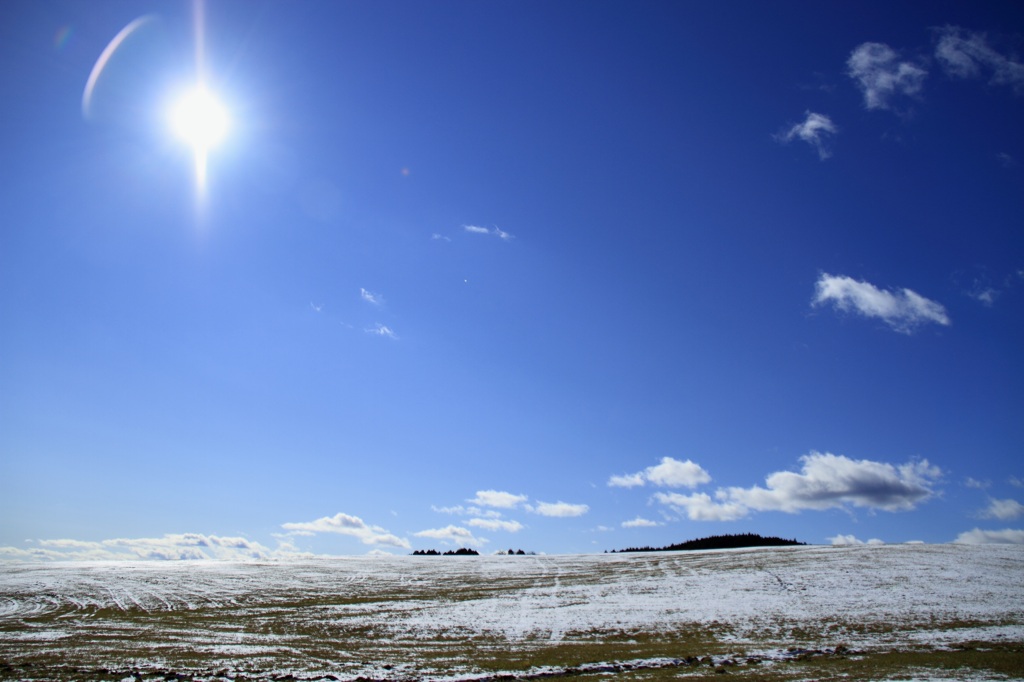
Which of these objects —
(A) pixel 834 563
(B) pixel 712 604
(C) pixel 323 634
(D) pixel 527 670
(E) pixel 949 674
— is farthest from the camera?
(A) pixel 834 563

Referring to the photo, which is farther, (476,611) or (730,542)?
(730,542)

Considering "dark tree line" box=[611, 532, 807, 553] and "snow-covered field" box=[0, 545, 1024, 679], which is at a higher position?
"dark tree line" box=[611, 532, 807, 553]

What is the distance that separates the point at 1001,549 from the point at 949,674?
36.2 metres

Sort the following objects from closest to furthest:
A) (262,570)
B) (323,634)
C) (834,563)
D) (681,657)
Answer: (681,657) < (323,634) < (834,563) < (262,570)

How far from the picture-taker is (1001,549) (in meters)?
45.0

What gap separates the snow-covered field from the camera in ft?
69.3

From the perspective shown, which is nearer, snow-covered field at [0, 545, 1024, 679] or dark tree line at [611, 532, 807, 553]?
snow-covered field at [0, 545, 1024, 679]

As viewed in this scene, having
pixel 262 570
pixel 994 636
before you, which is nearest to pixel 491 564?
pixel 262 570

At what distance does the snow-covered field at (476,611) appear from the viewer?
21125 millimetres

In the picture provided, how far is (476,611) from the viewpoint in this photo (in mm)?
29031

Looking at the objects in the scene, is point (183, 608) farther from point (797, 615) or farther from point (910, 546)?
point (910, 546)

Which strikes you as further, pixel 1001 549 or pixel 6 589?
pixel 1001 549

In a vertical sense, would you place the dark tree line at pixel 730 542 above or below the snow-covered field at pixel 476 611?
above

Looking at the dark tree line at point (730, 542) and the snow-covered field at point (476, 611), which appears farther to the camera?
the dark tree line at point (730, 542)
